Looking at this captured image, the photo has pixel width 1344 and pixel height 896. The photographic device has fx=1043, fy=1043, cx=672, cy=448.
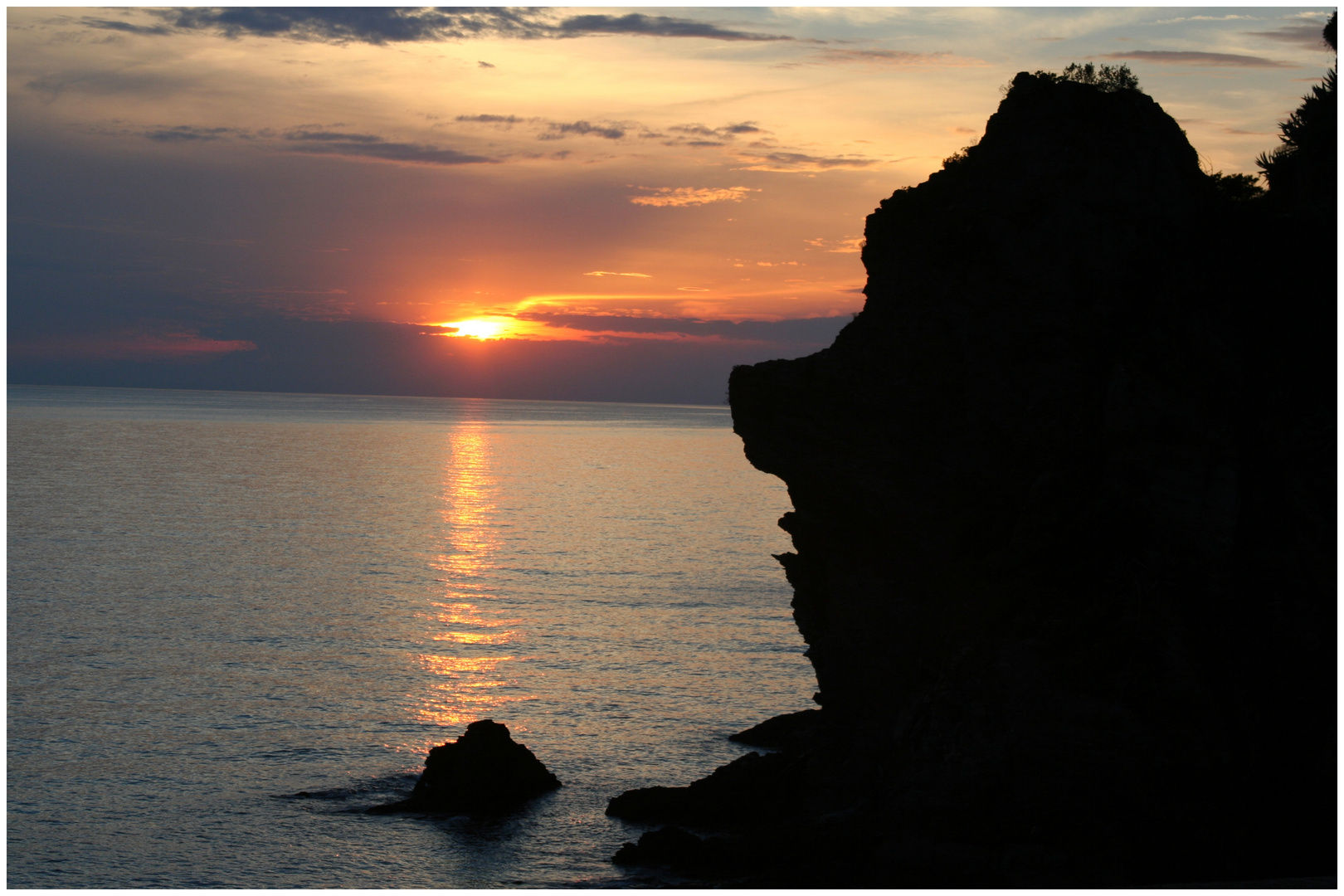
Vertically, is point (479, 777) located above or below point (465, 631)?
above

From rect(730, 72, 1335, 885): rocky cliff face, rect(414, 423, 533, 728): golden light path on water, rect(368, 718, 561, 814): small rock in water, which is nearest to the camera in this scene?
rect(730, 72, 1335, 885): rocky cliff face

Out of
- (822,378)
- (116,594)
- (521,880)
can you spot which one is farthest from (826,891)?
(116,594)

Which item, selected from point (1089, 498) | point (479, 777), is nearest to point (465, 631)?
point (479, 777)

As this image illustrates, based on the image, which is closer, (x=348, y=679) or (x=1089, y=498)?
(x=1089, y=498)

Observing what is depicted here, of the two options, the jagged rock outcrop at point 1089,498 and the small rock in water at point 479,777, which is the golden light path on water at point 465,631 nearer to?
the small rock in water at point 479,777

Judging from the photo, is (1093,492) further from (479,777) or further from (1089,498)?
(479,777)

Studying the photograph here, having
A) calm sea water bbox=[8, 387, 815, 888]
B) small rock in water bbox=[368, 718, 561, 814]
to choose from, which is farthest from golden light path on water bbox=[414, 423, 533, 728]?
small rock in water bbox=[368, 718, 561, 814]

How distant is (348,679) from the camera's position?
56000 mm

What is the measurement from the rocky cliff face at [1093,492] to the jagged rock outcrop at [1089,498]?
6 centimetres

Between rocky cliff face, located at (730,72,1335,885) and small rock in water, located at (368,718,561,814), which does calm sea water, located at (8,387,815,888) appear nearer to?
small rock in water, located at (368,718,561,814)

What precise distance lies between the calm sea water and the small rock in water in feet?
3.05

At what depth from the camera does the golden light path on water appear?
5231cm

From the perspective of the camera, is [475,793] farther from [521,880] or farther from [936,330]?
[936,330]

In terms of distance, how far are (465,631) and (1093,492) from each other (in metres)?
50.1
